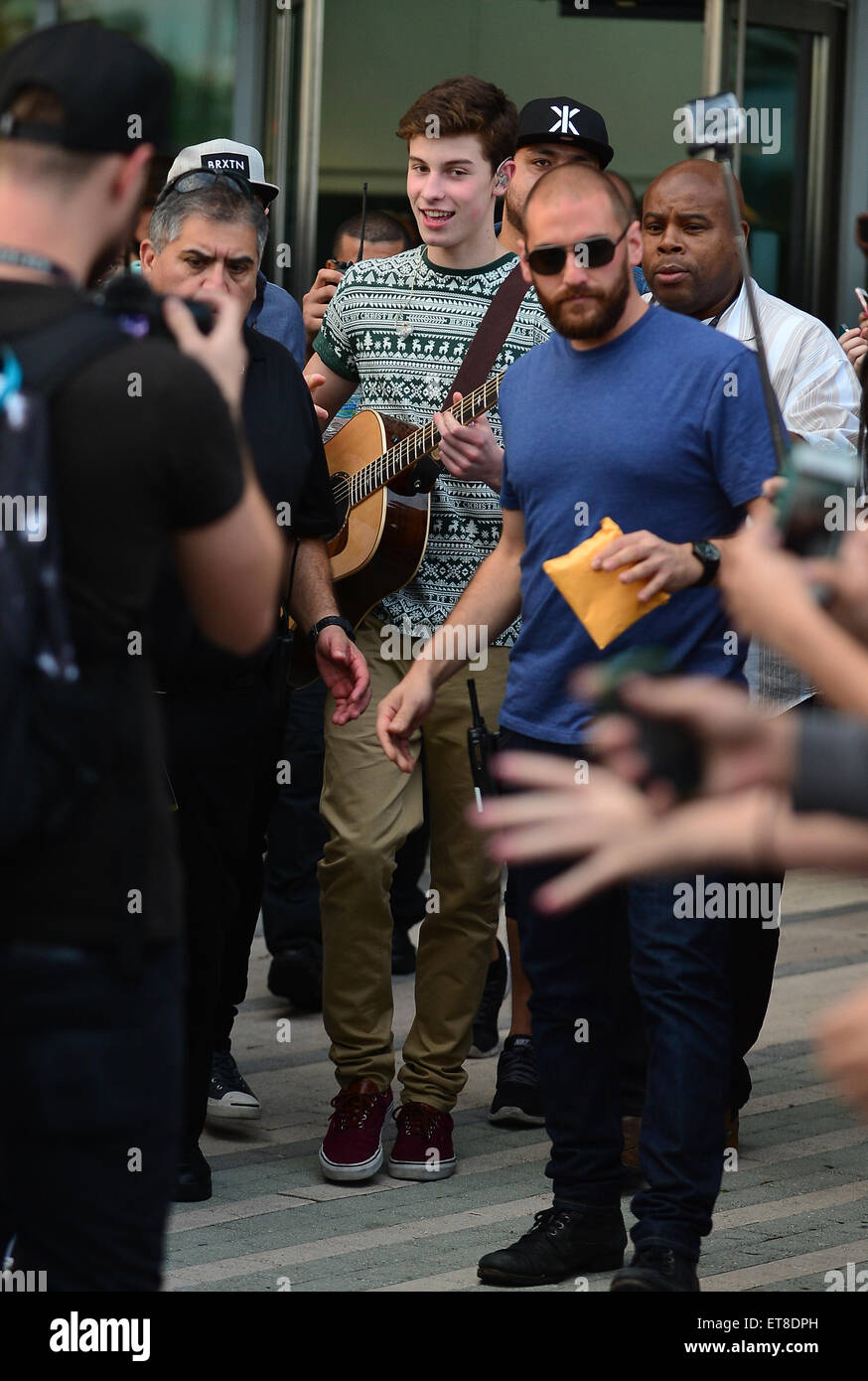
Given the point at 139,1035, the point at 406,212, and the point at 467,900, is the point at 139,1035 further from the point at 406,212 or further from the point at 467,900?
the point at 406,212

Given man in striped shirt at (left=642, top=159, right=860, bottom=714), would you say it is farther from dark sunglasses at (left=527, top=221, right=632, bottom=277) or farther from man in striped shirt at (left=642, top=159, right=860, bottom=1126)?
dark sunglasses at (left=527, top=221, right=632, bottom=277)

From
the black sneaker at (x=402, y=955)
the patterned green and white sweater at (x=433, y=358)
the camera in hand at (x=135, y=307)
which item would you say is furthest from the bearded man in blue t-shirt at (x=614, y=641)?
the black sneaker at (x=402, y=955)

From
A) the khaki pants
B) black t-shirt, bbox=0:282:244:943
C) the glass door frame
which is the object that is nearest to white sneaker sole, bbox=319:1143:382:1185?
the khaki pants

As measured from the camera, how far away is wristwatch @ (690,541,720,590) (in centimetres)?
347

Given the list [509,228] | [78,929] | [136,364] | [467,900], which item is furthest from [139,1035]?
[509,228]

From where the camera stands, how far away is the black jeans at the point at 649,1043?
3578 millimetres

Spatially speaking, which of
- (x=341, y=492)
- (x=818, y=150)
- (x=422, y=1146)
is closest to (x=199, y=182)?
(x=341, y=492)

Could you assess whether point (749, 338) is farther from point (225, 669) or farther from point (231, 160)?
point (231, 160)

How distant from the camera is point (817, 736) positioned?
159cm

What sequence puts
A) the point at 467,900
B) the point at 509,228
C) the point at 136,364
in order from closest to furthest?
the point at 136,364, the point at 467,900, the point at 509,228

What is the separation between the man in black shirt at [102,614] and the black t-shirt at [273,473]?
1692 mm
